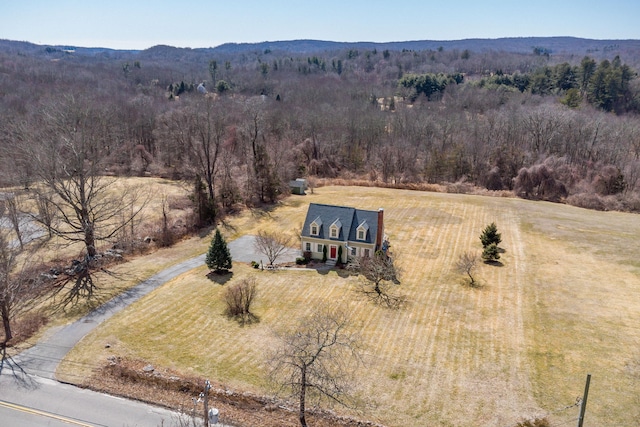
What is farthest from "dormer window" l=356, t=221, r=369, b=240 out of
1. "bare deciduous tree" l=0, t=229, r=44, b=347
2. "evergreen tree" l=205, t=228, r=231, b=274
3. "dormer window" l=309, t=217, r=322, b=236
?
"bare deciduous tree" l=0, t=229, r=44, b=347

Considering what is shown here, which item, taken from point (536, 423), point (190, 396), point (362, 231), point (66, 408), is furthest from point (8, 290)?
point (536, 423)

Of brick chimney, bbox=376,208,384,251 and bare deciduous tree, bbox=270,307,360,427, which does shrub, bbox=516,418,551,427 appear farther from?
brick chimney, bbox=376,208,384,251

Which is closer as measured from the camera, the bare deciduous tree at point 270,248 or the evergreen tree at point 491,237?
the bare deciduous tree at point 270,248

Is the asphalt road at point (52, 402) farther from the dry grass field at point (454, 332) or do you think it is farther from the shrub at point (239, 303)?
the shrub at point (239, 303)

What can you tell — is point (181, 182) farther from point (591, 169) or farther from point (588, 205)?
point (591, 169)

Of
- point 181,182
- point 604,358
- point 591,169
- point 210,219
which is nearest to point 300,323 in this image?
point 604,358

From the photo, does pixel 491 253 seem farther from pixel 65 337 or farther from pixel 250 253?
pixel 65 337

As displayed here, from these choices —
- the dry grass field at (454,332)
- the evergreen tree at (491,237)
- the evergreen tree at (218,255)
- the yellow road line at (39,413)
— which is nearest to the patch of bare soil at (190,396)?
the dry grass field at (454,332)
